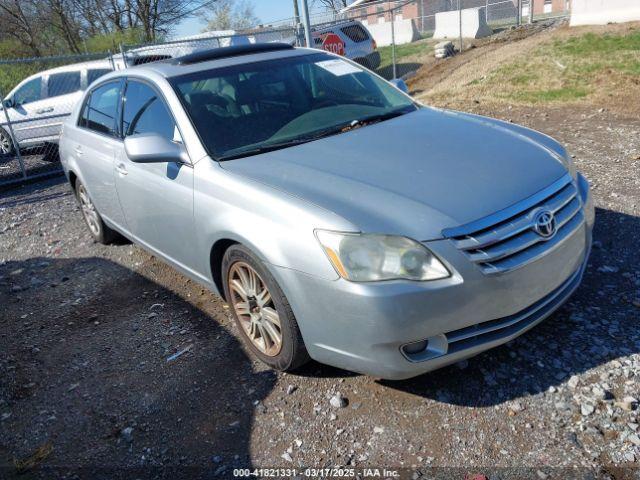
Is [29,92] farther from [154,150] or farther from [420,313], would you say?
[420,313]

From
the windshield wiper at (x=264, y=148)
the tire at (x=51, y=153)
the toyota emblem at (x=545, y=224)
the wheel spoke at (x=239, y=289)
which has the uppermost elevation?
the windshield wiper at (x=264, y=148)

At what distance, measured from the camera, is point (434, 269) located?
2.56 meters

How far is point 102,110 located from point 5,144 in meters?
8.40

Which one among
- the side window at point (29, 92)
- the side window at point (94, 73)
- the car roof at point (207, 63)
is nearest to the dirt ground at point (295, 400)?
the car roof at point (207, 63)

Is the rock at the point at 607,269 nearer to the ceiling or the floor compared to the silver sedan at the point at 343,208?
nearer to the floor

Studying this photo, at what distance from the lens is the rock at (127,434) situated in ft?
9.84

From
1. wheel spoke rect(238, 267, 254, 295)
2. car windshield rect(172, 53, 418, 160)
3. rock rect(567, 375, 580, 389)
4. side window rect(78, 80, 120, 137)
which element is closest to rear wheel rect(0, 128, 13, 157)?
side window rect(78, 80, 120, 137)

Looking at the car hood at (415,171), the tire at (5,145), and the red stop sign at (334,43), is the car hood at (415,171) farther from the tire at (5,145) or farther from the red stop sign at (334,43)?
the red stop sign at (334,43)

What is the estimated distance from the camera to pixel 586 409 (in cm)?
272

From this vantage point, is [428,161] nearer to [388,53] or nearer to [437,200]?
[437,200]

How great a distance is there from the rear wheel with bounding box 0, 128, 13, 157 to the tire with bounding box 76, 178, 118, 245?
7154 mm

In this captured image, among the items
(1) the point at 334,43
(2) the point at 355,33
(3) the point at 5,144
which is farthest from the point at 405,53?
(3) the point at 5,144

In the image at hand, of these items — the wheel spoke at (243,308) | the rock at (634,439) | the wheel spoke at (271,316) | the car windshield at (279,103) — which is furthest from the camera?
the car windshield at (279,103)

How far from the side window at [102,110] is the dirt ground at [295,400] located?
1.51 meters
